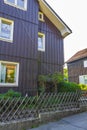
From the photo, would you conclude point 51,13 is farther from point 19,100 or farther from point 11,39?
point 19,100

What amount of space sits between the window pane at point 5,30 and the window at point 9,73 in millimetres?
1758

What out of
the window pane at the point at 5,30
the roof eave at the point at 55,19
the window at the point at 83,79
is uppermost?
the roof eave at the point at 55,19

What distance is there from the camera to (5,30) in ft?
33.5

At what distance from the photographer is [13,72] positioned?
Result: 10.1m

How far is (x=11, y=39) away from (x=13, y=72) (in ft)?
6.92

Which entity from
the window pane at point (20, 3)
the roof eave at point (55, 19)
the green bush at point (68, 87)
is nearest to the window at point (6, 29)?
the window pane at point (20, 3)

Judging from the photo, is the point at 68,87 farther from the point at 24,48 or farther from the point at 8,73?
the point at 8,73

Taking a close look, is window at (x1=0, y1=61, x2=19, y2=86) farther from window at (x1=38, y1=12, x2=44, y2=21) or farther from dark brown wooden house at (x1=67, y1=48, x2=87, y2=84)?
dark brown wooden house at (x1=67, y1=48, x2=87, y2=84)

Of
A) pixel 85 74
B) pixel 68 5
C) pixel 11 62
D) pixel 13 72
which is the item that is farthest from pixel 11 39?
pixel 85 74

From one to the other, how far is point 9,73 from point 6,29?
9.39ft

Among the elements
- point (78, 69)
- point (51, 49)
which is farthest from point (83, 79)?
point (51, 49)

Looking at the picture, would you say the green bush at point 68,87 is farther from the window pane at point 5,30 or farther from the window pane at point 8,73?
the window pane at point 5,30

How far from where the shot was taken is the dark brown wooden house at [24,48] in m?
9.85

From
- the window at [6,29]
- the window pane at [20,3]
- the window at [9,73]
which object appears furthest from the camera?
the window pane at [20,3]
